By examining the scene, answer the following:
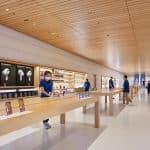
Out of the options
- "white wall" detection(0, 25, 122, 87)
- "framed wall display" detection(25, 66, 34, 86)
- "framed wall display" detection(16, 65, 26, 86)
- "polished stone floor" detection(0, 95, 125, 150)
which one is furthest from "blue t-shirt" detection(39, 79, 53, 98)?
"framed wall display" detection(25, 66, 34, 86)

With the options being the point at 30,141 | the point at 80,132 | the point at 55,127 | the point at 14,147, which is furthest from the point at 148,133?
the point at 14,147

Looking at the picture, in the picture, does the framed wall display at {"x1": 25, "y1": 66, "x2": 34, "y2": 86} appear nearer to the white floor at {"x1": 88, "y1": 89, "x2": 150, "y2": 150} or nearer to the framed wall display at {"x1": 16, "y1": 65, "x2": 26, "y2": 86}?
the framed wall display at {"x1": 16, "y1": 65, "x2": 26, "y2": 86}

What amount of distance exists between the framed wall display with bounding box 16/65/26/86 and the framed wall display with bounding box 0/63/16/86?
206 millimetres

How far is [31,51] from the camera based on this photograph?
851cm

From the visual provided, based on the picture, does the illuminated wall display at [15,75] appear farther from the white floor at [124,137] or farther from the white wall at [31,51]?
the white floor at [124,137]

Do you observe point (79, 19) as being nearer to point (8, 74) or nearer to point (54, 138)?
point (8, 74)

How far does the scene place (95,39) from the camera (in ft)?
28.3

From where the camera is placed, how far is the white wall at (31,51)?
7.09 metres

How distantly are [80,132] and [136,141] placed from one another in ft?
4.48

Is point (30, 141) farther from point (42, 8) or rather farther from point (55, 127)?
point (42, 8)

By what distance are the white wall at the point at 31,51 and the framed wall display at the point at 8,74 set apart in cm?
33

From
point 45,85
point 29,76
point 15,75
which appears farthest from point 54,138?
point 29,76

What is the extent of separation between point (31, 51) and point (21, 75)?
114 cm

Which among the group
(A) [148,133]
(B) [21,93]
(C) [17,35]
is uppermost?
(C) [17,35]
